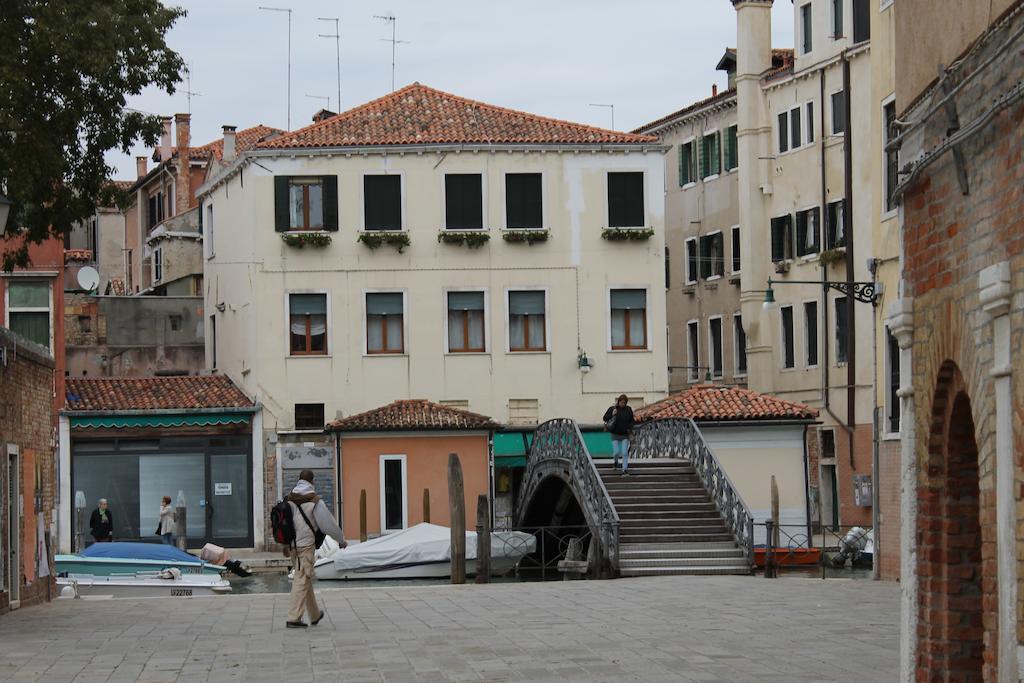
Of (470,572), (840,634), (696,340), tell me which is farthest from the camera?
(696,340)

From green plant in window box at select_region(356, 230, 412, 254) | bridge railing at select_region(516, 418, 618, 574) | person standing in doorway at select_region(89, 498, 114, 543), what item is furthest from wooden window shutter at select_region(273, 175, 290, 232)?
bridge railing at select_region(516, 418, 618, 574)

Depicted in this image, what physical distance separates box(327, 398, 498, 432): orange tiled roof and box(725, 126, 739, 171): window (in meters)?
11.5

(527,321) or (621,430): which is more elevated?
(527,321)

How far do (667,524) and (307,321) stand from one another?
14023 millimetres

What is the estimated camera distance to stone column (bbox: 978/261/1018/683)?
313 inches

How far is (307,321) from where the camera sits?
39.7m

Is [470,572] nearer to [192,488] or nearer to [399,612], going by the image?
[192,488]

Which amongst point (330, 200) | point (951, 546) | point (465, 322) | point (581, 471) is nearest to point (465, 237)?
point (465, 322)

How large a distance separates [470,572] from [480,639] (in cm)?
1741

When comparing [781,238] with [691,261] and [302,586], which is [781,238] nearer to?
[691,261]

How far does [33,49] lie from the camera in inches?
727

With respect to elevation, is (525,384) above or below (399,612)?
above

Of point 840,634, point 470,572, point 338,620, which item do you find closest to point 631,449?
point 470,572

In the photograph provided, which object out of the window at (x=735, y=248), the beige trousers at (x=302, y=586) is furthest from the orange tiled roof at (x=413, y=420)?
the beige trousers at (x=302, y=586)
